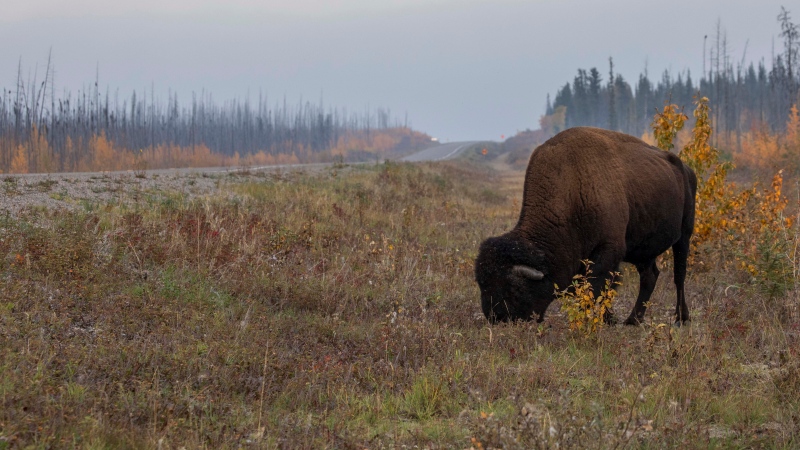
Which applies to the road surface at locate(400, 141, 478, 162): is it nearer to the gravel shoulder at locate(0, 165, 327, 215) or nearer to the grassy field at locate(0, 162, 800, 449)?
the gravel shoulder at locate(0, 165, 327, 215)

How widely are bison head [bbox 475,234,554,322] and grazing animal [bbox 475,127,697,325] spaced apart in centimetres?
1

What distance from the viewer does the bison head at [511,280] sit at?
7117mm

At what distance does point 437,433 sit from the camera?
437 cm

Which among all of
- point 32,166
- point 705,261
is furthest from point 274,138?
point 705,261

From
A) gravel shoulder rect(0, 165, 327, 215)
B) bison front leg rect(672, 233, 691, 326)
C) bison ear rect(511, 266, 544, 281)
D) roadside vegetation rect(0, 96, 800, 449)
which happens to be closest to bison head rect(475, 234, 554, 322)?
bison ear rect(511, 266, 544, 281)

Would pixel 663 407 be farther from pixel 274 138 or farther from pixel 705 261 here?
pixel 274 138

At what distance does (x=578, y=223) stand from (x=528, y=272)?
0.93m

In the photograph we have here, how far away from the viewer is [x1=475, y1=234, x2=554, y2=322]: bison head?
7.12m

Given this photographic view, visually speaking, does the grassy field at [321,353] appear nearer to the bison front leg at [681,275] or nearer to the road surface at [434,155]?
the bison front leg at [681,275]

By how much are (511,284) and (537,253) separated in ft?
1.49

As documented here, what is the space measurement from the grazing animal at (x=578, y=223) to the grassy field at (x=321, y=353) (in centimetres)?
45

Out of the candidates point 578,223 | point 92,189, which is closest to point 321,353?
point 578,223

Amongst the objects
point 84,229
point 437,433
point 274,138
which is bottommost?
point 437,433

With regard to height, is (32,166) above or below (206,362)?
above
